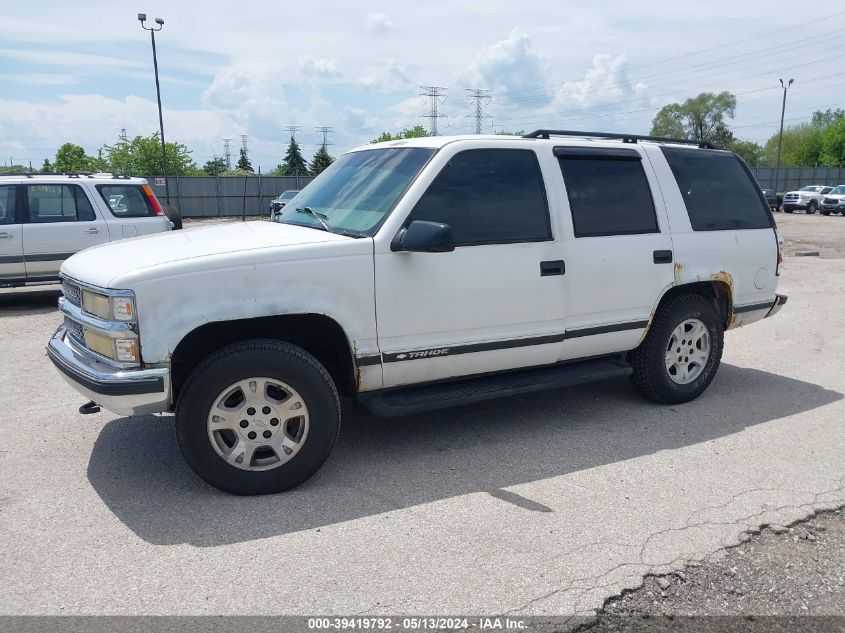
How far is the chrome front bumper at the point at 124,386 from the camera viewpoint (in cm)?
360

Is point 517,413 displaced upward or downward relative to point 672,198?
downward

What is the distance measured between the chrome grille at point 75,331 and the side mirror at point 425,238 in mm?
1877

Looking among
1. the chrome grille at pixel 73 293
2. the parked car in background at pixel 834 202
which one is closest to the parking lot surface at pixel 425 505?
the chrome grille at pixel 73 293

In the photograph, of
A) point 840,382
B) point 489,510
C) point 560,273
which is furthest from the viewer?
point 840,382

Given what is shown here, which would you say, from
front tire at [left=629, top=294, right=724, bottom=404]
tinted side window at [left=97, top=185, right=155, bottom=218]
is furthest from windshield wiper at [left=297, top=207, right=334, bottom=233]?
tinted side window at [left=97, top=185, right=155, bottom=218]

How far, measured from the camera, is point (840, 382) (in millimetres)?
6289

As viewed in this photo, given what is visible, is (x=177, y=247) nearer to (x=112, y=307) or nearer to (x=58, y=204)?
(x=112, y=307)

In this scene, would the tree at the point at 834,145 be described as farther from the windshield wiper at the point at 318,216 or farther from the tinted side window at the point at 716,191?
the windshield wiper at the point at 318,216

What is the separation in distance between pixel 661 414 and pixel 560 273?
1545 mm

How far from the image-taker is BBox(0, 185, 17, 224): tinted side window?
1003 cm

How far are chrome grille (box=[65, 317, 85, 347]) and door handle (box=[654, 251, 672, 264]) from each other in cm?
387

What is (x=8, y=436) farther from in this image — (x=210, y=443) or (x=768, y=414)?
(x=768, y=414)

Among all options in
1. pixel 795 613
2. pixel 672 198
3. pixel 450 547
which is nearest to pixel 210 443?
pixel 450 547

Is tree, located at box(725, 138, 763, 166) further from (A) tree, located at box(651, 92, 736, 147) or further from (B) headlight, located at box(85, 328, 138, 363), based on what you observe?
(B) headlight, located at box(85, 328, 138, 363)
